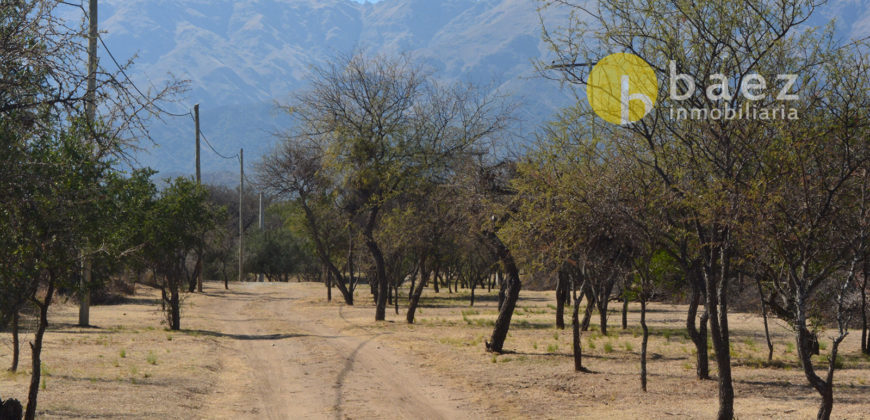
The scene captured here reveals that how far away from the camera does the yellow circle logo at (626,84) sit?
381 inches

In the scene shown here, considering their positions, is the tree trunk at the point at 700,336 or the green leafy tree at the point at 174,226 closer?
the tree trunk at the point at 700,336

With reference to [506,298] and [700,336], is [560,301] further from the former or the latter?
[700,336]

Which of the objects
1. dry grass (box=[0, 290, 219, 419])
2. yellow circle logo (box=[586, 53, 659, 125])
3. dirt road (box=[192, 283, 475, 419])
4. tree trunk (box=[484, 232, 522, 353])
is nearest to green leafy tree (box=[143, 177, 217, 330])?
dry grass (box=[0, 290, 219, 419])

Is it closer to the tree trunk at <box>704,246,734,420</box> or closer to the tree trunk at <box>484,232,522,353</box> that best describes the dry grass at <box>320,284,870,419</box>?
the tree trunk at <box>484,232,522,353</box>

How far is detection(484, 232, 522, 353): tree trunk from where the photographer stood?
18.6 m

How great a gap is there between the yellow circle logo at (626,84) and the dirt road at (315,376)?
5181 mm

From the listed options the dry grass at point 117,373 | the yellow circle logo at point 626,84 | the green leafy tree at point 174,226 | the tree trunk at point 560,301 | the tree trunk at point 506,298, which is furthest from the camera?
the tree trunk at point 560,301

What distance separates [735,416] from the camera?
36.4 feet

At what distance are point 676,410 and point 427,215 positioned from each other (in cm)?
1587

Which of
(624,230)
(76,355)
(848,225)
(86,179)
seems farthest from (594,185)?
(76,355)

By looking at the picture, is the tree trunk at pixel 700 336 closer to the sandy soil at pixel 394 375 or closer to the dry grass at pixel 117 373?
the sandy soil at pixel 394 375

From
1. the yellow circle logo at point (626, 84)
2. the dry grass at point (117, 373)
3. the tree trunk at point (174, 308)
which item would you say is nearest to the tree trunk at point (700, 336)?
the yellow circle logo at point (626, 84)

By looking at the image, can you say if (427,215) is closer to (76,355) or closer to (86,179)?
(76,355)

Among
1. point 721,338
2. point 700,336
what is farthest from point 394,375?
point 721,338
